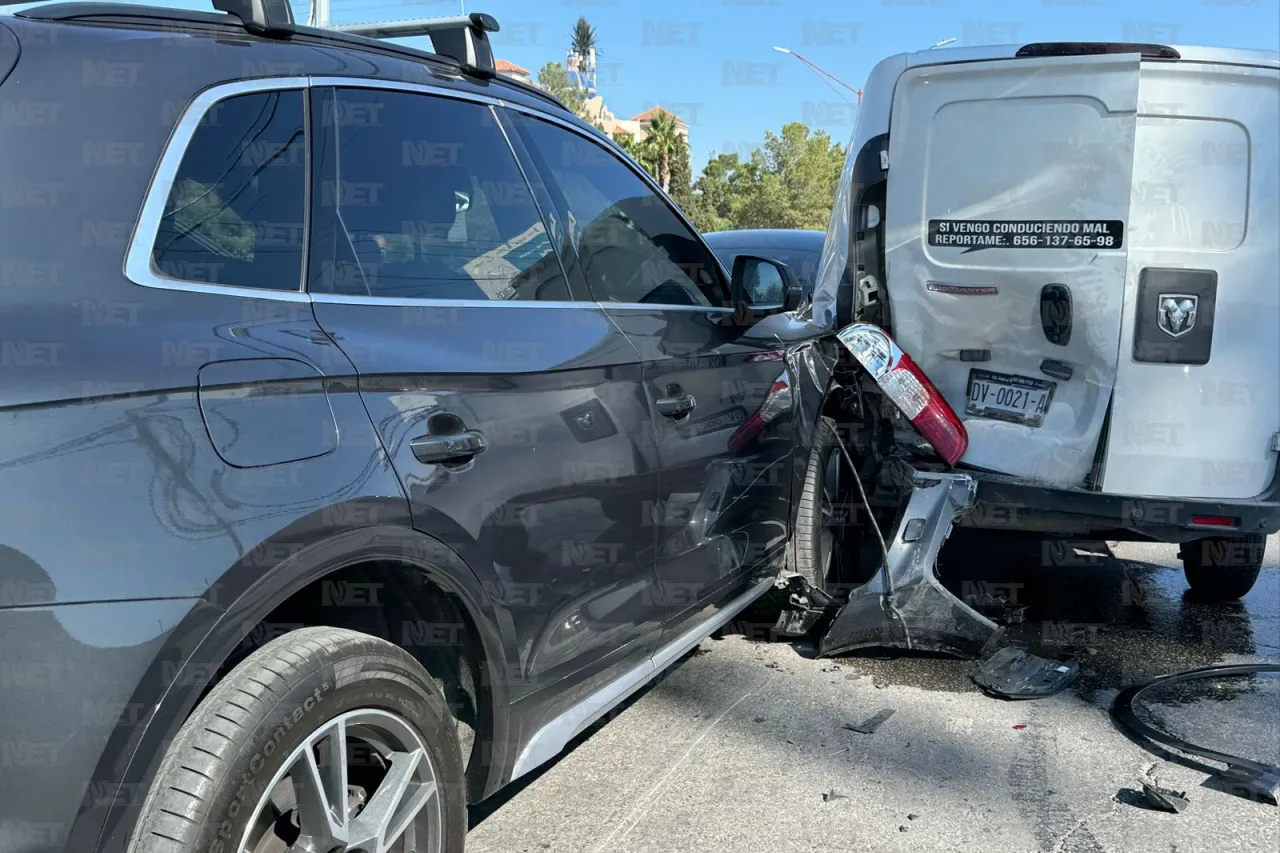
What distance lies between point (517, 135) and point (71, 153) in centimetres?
133

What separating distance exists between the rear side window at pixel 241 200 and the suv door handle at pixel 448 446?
39 centimetres

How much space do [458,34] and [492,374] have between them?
115 cm

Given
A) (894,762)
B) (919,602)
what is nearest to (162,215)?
(894,762)

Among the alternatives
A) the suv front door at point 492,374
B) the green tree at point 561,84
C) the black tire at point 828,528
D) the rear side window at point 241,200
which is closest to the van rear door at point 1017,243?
the black tire at point 828,528

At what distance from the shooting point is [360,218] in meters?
2.23

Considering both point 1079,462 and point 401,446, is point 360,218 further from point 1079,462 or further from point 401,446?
point 1079,462

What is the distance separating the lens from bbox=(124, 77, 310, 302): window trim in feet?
5.63

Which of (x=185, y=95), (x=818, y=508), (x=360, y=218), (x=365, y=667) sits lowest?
(x=818, y=508)

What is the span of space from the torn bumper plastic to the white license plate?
0.35 meters

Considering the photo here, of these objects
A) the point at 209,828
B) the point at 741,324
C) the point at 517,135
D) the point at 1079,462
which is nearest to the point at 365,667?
the point at 209,828

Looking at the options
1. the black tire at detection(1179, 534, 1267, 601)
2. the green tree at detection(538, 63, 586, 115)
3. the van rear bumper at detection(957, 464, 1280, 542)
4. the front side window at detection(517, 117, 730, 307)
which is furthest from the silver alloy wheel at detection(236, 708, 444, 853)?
the green tree at detection(538, 63, 586, 115)

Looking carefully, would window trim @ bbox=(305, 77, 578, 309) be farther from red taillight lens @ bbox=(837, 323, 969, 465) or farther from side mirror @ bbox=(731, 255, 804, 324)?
red taillight lens @ bbox=(837, 323, 969, 465)

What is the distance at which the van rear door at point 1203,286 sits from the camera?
3.81 m

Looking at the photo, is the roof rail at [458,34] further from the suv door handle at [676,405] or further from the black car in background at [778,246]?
the black car in background at [778,246]
